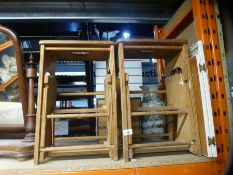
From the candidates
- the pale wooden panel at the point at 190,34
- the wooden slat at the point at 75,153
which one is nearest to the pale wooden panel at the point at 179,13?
the pale wooden panel at the point at 190,34

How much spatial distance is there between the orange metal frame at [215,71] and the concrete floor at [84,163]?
0.10 metres

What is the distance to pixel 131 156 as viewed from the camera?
1080 millimetres

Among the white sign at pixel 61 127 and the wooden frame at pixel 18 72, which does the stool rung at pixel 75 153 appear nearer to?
the wooden frame at pixel 18 72

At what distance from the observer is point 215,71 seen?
1136 millimetres

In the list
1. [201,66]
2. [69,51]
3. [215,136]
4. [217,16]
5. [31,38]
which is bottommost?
[215,136]

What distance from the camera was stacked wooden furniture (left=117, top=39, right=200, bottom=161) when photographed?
3.67ft

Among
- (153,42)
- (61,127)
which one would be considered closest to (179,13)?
(153,42)

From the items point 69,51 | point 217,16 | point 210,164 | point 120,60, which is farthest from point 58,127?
point 217,16

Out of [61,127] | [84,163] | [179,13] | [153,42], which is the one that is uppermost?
[179,13]

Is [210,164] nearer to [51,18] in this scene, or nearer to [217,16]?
[217,16]

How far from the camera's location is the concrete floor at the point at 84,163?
97 centimetres

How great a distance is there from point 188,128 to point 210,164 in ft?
0.73

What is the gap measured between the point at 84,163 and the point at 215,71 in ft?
2.72

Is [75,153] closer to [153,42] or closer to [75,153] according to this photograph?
[75,153]
